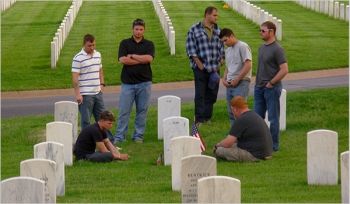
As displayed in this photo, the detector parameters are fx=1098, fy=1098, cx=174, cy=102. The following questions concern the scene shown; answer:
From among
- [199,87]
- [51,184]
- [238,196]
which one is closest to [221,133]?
[199,87]

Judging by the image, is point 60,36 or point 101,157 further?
point 60,36

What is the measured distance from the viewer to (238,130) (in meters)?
15.8

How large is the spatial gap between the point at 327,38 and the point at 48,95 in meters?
12.3

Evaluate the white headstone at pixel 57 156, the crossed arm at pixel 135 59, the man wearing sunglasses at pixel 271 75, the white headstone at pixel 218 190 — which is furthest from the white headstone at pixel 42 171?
the crossed arm at pixel 135 59

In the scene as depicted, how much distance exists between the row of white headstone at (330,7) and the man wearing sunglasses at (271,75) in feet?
80.0

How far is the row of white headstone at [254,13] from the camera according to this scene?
115ft

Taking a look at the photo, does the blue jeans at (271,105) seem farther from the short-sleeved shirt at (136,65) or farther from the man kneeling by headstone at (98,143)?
the man kneeling by headstone at (98,143)

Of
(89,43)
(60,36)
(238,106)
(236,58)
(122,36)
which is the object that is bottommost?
(122,36)

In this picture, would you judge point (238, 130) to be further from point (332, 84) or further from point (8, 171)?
point (332, 84)

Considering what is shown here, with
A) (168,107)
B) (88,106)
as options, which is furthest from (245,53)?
(88,106)

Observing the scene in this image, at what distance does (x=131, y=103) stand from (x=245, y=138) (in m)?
3.14

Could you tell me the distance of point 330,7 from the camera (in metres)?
44.4

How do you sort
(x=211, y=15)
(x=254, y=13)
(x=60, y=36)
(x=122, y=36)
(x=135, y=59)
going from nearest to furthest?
(x=135, y=59)
(x=211, y=15)
(x=60, y=36)
(x=122, y=36)
(x=254, y=13)

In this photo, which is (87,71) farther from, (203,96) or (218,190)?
(218,190)
